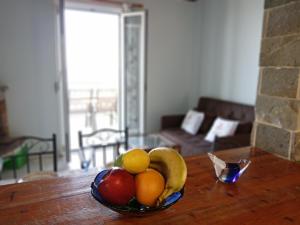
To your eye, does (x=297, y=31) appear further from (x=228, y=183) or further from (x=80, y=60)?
(x=80, y=60)

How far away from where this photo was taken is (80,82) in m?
6.54

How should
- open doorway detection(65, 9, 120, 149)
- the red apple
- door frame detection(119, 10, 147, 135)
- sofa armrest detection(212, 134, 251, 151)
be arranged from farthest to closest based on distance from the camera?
open doorway detection(65, 9, 120, 149)
door frame detection(119, 10, 147, 135)
sofa armrest detection(212, 134, 251, 151)
the red apple

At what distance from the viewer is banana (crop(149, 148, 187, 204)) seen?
74 centimetres

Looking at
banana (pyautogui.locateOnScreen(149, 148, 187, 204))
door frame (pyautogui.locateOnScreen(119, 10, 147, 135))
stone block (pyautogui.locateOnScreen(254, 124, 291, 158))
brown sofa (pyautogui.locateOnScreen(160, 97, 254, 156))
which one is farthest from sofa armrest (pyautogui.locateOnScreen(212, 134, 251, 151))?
banana (pyautogui.locateOnScreen(149, 148, 187, 204))

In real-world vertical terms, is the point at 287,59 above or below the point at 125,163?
above

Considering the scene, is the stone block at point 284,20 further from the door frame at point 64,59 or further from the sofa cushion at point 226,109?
the door frame at point 64,59

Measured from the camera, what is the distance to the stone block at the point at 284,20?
1.18m

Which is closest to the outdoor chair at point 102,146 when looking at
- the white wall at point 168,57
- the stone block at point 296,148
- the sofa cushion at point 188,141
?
the sofa cushion at point 188,141

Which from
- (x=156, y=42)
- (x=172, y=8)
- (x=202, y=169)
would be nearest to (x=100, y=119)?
(x=156, y=42)

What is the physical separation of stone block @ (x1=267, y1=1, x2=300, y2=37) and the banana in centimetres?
90

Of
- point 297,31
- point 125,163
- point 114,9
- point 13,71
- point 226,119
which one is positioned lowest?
point 226,119

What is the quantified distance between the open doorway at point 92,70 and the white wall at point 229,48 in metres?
1.57

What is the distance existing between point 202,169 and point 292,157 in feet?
1.61

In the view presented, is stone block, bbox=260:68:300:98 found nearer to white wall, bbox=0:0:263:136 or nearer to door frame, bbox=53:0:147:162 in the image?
white wall, bbox=0:0:263:136
